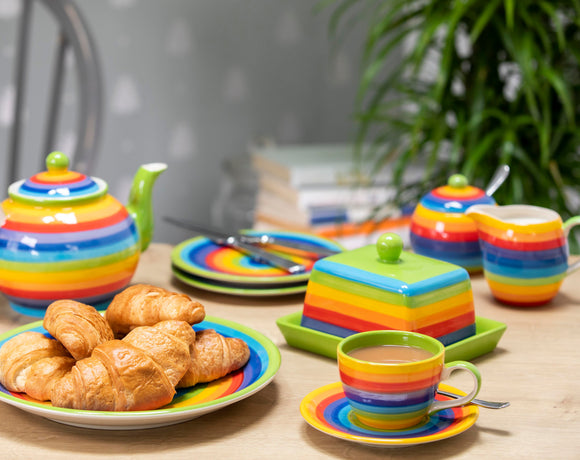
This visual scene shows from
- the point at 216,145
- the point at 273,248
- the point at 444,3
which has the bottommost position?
the point at 216,145

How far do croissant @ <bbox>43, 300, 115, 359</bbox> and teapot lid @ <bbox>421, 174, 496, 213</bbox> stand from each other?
54cm

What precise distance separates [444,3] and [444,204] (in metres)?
0.76

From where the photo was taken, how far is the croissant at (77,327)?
28.4 inches

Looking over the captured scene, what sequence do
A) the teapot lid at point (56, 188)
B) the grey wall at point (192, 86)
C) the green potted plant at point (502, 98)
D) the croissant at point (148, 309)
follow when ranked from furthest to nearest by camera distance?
the grey wall at point (192, 86) → the green potted plant at point (502, 98) → the teapot lid at point (56, 188) → the croissant at point (148, 309)

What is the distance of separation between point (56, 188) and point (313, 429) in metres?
0.44

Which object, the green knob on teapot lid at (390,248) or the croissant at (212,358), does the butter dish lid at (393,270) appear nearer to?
the green knob on teapot lid at (390,248)

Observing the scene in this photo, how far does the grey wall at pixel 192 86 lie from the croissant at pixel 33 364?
167cm

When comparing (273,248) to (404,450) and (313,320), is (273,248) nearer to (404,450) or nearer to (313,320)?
(313,320)

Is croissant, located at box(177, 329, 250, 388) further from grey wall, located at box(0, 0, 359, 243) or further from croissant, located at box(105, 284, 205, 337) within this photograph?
grey wall, located at box(0, 0, 359, 243)

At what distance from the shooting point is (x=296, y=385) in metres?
0.79

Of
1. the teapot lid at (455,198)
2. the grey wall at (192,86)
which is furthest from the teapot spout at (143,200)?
the grey wall at (192,86)

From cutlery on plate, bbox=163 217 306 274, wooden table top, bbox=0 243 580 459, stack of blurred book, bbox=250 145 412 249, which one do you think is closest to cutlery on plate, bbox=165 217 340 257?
cutlery on plate, bbox=163 217 306 274

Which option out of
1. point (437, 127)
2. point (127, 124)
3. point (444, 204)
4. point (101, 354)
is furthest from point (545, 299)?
point (127, 124)

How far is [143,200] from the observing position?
42.6 inches
